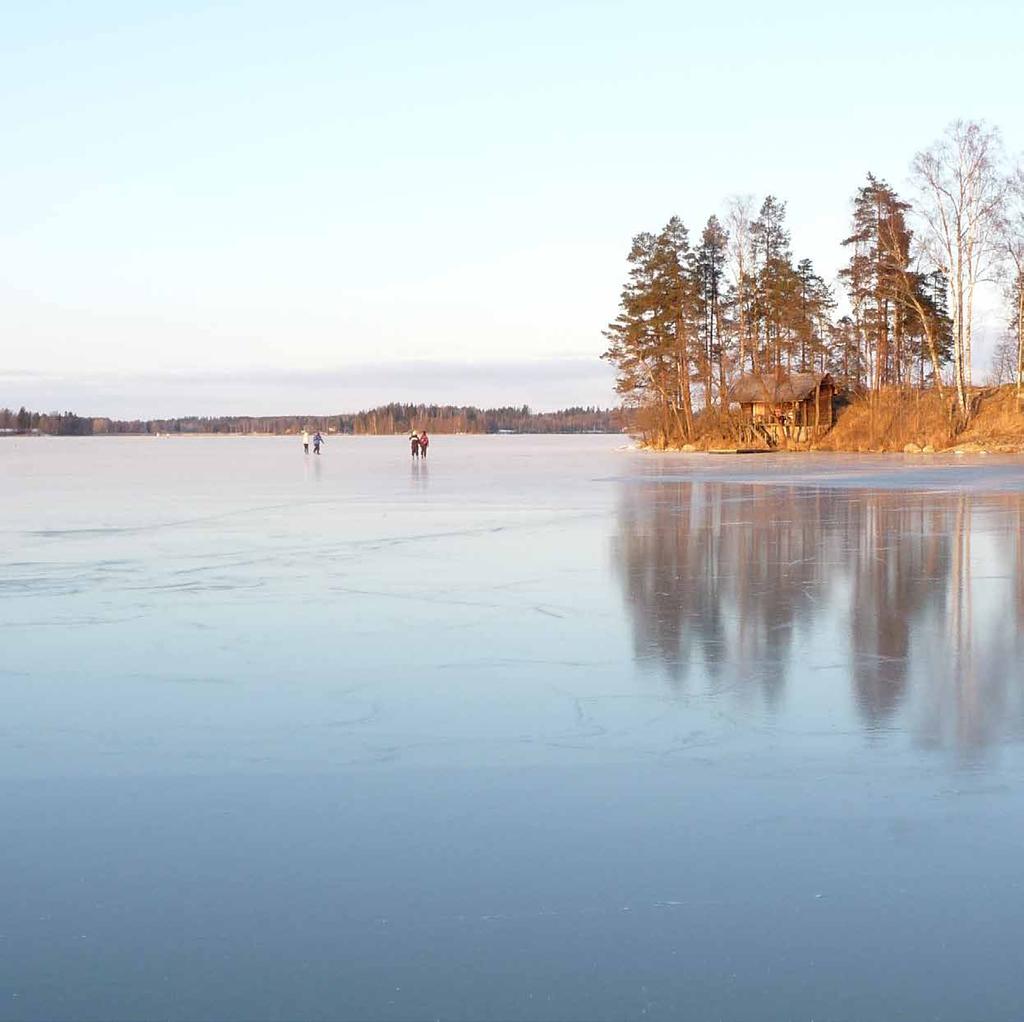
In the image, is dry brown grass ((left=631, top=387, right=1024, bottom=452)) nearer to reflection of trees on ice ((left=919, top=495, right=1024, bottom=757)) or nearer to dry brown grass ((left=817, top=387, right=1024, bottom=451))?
dry brown grass ((left=817, top=387, right=1024, bottom=451))

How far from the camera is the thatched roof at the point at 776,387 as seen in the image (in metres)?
68.7

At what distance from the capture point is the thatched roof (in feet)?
225

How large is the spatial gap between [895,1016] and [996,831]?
1508 millimetres

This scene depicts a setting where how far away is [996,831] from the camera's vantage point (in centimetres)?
438

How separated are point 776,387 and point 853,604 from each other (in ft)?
202

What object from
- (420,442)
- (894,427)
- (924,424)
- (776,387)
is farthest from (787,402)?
(420,442)

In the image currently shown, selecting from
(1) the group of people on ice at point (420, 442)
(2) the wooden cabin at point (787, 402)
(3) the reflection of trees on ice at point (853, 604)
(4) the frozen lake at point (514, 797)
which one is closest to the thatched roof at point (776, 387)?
(2) the wooden cabin at point (787, 402)

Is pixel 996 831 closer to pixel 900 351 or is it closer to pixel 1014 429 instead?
pixel 1014 429

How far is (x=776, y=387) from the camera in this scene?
69.5 meters

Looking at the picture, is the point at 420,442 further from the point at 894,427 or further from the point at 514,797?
the point at 514,797

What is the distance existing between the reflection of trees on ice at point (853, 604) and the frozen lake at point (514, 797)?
0.05 metres

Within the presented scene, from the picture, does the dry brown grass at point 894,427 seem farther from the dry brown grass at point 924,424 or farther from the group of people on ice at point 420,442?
the group of people on ice at point 420,442

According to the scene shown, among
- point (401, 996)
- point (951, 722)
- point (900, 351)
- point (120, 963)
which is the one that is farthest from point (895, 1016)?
point (900, 351)

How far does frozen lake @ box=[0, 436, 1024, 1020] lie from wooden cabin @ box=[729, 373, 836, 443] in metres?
58.7
